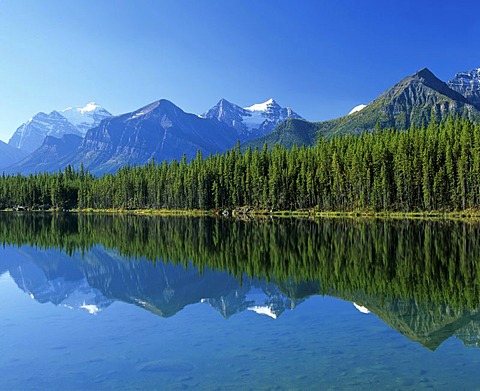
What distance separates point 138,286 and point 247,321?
13.0 meters

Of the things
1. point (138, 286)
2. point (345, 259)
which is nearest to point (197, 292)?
point (138, 286)

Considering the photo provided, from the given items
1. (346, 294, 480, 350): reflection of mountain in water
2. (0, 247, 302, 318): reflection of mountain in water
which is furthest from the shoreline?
(346, 294, 480, 350): reflection of mountain in water

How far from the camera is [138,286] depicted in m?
32.3

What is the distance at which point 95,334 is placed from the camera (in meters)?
20.4

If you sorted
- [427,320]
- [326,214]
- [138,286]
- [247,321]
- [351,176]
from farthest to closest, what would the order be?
[326,214] < [351,176] < [138,286] < [247,321] < [427,320]

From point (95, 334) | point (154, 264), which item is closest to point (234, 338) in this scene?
point (95, 334)

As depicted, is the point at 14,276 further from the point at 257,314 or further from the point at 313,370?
the point at 313,370

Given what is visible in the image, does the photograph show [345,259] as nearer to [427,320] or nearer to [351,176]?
[427,320]

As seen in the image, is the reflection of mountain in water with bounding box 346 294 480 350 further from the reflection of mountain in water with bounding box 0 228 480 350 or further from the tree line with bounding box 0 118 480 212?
the tree line with bounding box 0 118 480 212

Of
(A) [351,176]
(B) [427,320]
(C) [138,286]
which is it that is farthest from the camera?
(A) [351,176]

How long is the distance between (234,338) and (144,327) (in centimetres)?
516

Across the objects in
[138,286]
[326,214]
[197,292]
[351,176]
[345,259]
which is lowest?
[138,286]

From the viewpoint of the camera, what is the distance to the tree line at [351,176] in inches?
4296

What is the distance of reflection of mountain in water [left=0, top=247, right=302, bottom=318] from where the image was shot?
26.1 meters
